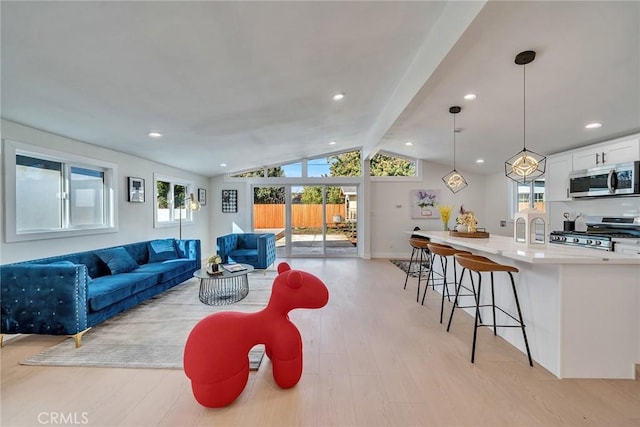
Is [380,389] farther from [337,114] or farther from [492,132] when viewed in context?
[492,132]

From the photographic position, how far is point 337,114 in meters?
4.19

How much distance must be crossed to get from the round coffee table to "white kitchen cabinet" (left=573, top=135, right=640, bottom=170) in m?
5.28

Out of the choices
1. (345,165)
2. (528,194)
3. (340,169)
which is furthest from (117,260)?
(528,194)

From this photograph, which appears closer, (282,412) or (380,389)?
(282,412)

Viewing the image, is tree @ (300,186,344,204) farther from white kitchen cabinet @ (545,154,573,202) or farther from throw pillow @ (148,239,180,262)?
white kitchen cabinet @ (545,154,573,202)

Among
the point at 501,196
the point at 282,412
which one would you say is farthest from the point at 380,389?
the point at 501,196

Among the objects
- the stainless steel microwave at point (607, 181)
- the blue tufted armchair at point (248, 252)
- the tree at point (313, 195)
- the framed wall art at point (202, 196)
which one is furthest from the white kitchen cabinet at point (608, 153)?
the framed wall art at point (202, 196)

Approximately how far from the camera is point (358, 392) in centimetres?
182

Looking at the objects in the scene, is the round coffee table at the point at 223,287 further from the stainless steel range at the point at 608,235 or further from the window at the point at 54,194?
the stainless steel range at the point at 608,235

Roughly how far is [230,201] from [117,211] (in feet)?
10.2

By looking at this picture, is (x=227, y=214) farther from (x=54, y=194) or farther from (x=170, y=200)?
(x=54, y=194)

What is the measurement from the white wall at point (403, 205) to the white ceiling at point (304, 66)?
2829 mm

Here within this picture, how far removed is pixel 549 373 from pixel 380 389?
1334 millimetres

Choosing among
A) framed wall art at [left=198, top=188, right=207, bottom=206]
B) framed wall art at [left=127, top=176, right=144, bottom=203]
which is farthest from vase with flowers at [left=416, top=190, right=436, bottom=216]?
framed wall art at [left=127, top=176, right=144, bottom=203]
